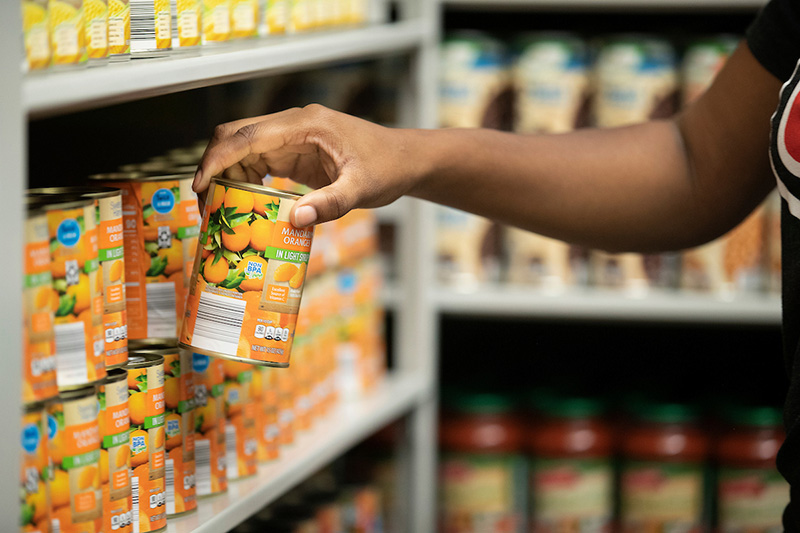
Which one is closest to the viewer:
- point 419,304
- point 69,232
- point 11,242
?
point 11,242

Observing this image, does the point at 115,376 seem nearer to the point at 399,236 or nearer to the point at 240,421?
the point at 240,421

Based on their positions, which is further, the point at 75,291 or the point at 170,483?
the point at 170,483

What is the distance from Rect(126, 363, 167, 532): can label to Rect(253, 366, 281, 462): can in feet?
0.84

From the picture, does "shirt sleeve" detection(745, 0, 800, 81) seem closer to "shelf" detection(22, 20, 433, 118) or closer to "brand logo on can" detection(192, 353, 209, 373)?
"shelf" detection(22, 20, 433, 118)

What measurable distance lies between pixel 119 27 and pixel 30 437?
1.33 ft

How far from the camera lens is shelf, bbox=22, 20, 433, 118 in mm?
739

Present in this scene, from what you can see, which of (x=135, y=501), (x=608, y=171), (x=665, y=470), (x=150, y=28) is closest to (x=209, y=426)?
(x=135, y=501)

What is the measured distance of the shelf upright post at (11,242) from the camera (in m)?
0.70

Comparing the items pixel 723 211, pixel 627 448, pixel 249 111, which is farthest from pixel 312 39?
pixel 627 448

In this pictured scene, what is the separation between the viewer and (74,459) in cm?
86

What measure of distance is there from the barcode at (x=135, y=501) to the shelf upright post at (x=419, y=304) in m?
0.97

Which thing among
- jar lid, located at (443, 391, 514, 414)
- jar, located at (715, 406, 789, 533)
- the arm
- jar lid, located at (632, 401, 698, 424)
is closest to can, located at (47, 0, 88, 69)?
the arm

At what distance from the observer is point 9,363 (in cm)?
73

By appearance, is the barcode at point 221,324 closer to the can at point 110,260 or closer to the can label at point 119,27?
the can at point 110,260
